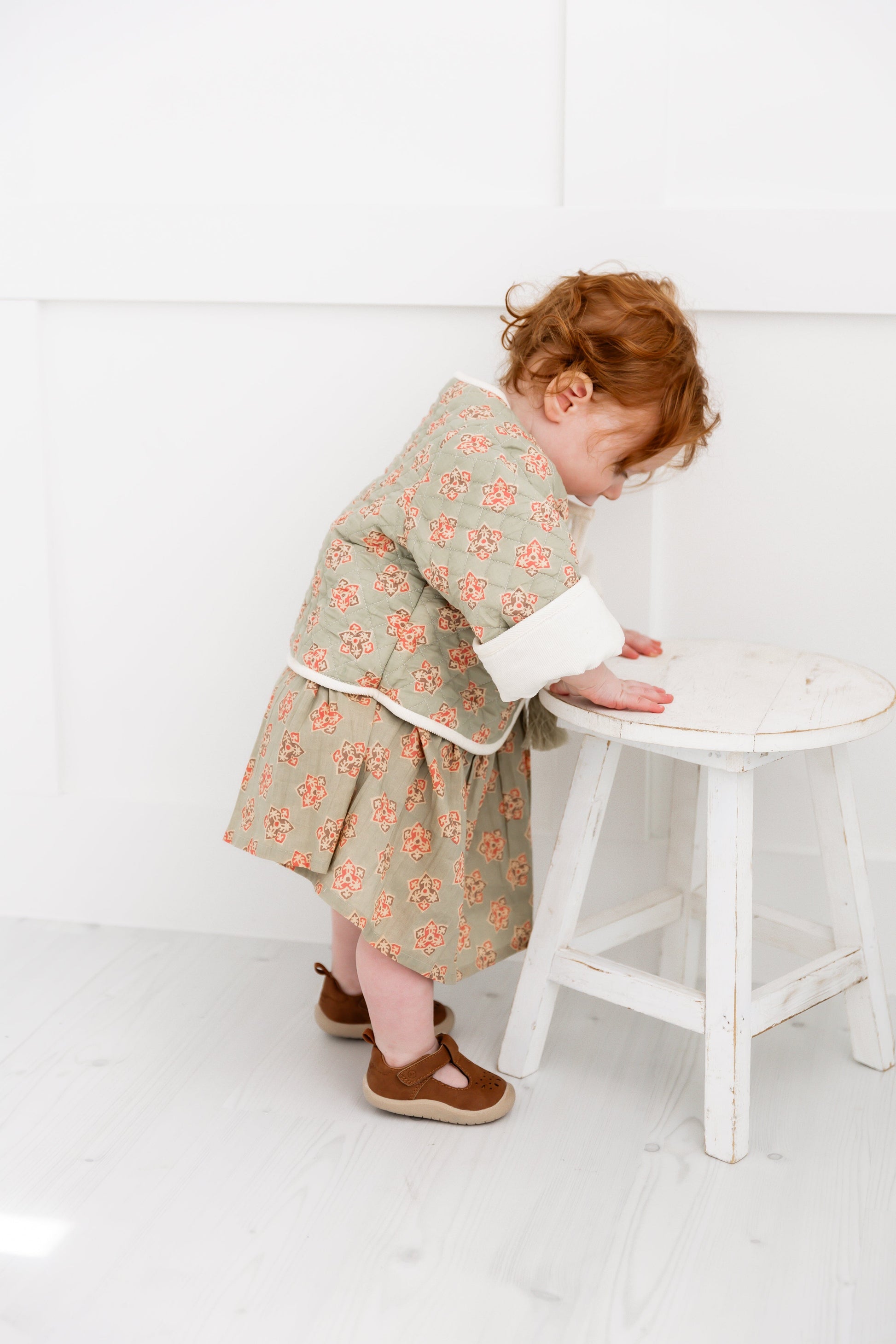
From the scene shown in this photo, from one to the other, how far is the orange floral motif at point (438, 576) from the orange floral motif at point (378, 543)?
0.07m

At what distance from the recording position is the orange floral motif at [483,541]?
96cm

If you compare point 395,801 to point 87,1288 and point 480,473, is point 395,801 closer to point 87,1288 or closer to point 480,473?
point 480,473

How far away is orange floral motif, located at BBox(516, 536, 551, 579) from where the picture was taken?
0.95m

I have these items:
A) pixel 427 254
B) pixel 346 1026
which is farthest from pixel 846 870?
pixel 427 254

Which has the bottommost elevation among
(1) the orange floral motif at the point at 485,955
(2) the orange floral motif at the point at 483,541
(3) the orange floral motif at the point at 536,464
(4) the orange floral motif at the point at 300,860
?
(1) the orange floral motif at the point at 485,955

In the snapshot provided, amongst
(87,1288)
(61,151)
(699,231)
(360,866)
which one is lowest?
(87,1288)

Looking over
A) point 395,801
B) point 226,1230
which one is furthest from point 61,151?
point 226,1230

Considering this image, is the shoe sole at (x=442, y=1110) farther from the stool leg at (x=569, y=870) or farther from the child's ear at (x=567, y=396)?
the child's ear at (x=567, y=396)

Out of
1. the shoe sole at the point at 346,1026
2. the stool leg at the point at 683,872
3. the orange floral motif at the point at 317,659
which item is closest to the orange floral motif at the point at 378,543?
the orange floral motif at the point at 317,659

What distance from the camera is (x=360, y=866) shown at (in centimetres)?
106

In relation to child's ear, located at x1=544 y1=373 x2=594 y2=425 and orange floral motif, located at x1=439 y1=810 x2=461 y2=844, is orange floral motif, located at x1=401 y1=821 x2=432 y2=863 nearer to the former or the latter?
orange floral motif, located at x1=439 y1=810 x2=461 y2=844

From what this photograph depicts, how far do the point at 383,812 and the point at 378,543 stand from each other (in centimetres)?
25

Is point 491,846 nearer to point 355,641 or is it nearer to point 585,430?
point 355,641

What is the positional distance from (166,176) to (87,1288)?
3.76ft
